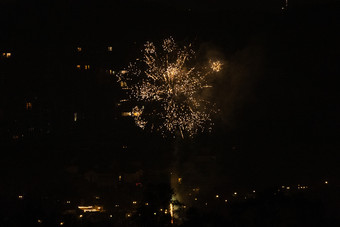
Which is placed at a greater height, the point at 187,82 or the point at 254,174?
the point at 187,82

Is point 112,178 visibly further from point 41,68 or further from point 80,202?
point 41,68

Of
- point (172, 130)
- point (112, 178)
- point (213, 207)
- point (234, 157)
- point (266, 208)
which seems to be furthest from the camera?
point (172, 130)

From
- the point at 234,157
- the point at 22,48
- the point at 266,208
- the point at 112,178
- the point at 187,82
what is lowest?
the point at 266,208

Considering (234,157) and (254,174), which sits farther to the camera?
(234,157)

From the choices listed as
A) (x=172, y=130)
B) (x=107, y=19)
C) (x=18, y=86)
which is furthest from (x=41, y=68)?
(x=172, y=130)

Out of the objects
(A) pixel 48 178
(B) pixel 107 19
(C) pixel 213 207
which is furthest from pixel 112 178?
(B) pixel 107 19

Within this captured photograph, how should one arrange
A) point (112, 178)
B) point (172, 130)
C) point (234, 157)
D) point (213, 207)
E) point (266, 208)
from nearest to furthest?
point (266, 208) < point (213, 207) < point (112, 178) < point (234, 157) < point (172, 130)
